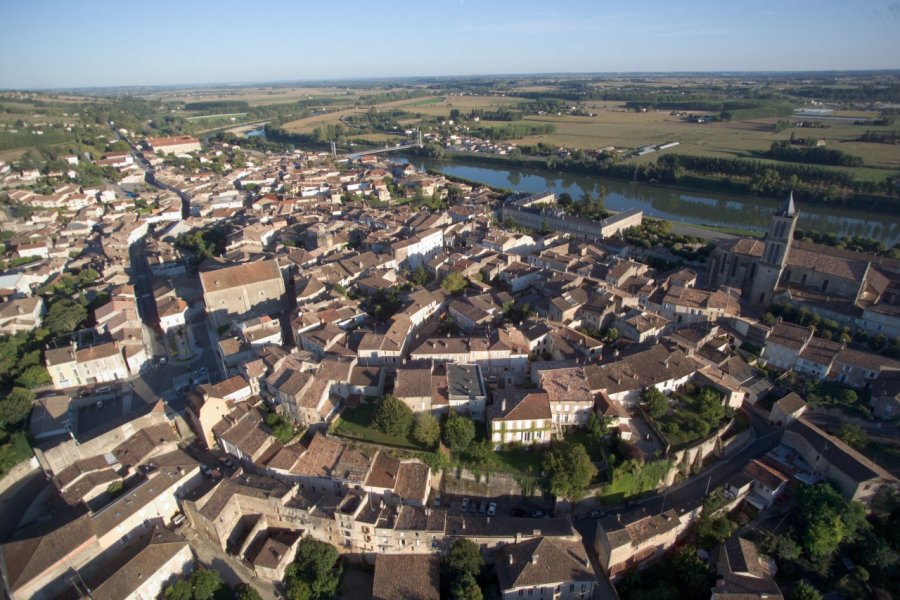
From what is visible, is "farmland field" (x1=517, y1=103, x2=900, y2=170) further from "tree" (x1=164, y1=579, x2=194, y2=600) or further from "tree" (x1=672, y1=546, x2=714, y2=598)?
"tree" (x1=164, y1=579, x2=194, y2=600)

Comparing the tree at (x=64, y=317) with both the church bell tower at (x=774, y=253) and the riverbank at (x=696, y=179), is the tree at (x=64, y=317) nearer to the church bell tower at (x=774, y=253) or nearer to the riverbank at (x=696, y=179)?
the church bell tower at (x=774, y=253)

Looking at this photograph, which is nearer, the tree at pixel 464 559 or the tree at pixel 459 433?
the tree at pixel 464 559

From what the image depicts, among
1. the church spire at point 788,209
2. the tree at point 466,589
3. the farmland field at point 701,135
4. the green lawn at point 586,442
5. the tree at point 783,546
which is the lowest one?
the tree at point 783,546

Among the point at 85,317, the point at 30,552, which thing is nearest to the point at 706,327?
the point at 30,552

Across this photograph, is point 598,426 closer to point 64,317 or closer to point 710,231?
point 64,317

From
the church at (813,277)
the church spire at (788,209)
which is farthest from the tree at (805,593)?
the church spire at (788,209)

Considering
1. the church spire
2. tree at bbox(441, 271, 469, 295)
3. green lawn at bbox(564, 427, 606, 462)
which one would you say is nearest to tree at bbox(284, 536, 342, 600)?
green lawn at bbox(564, 427, 606, 462)

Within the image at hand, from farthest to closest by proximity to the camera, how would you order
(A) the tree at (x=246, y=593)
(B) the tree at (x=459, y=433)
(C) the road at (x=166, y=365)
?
(C) the road at (x=166, y=365) → (B) the tree at (x=459, y=433) → (A) the tree at (x=246, y=593)
